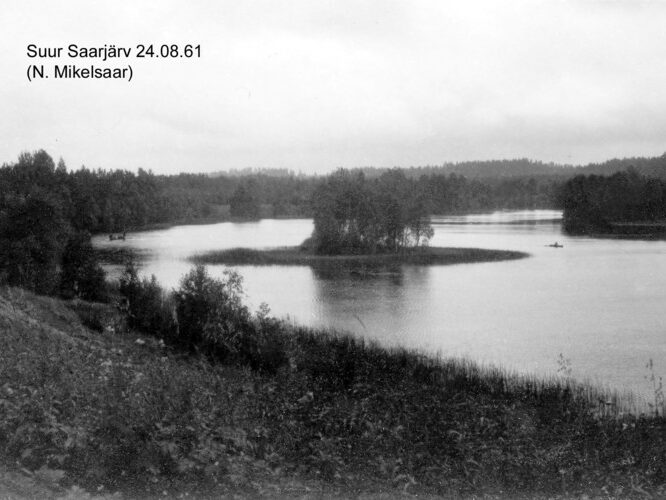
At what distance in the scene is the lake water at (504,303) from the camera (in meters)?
27.1

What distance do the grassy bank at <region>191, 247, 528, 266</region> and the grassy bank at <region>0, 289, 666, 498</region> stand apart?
44.1m

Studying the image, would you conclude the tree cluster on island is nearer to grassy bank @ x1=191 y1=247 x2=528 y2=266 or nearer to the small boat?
grassy bank @ x1=191 y1=247 x2=528 y2=266

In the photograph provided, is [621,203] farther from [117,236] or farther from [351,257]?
[117,236]

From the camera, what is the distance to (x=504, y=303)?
40.9 m

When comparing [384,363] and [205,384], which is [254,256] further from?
[205,384]

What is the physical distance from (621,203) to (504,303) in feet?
264

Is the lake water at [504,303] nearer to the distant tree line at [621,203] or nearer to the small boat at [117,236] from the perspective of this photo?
the small boat at [117,236]

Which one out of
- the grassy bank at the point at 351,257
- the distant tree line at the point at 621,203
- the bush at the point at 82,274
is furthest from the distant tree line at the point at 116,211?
the distant tree line at the point at 621,203

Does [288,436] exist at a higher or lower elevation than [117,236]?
lower

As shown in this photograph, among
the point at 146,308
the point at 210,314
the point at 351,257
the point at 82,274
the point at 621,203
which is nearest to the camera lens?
the point at 210,314

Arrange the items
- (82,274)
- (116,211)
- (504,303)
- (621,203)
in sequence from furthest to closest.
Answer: (621,203) → (116,211) → (504,303) → (82,274)

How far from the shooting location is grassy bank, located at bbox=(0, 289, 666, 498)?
811cm

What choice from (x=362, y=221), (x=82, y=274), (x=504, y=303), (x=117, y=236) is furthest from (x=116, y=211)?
(x=504, y=303)

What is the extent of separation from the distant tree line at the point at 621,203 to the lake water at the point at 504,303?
39.2 metres
